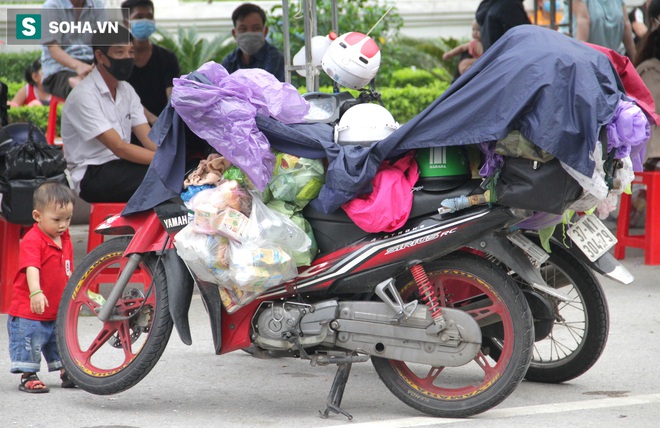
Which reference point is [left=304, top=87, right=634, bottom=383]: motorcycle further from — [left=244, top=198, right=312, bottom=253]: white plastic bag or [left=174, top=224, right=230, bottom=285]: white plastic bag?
[left=174, top=224, right=230, bottom=285]: white plastic bag

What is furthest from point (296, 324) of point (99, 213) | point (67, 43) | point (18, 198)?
point (67, 43)

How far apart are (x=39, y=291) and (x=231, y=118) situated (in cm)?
130

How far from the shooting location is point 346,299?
461 centimetres

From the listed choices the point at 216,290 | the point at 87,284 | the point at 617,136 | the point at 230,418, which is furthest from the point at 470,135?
the point at 87,284

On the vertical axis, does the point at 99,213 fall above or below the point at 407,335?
below

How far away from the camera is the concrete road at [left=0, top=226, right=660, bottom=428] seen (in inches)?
176

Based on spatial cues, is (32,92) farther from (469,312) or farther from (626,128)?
(626,128)

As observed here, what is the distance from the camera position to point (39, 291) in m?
4.93

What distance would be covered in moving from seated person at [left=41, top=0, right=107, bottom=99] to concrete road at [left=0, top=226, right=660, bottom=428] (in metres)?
3.55

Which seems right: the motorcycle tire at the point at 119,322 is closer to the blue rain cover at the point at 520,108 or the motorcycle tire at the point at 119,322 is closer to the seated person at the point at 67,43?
the blue rain cover at the point at 520,108

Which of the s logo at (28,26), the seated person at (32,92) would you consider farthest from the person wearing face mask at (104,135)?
the seated person at (32,92)

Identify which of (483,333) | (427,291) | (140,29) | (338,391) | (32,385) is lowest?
(32,385)

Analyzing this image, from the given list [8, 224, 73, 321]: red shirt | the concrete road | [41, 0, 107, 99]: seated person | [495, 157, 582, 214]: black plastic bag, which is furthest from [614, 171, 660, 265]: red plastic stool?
[8, 224, 73, 321]: red shirt

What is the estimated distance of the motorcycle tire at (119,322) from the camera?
15.2 feet
